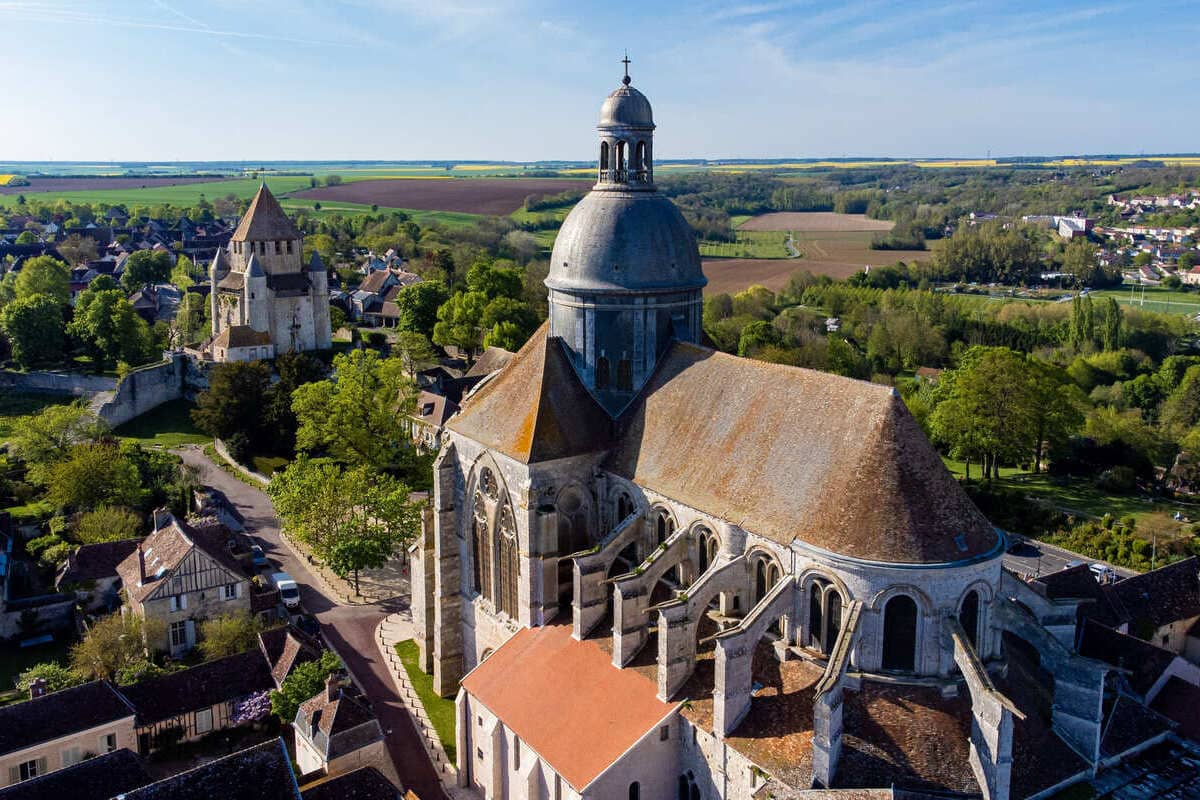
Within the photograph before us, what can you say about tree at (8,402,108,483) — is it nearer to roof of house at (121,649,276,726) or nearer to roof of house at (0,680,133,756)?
roof of house at (121,649,276,726)

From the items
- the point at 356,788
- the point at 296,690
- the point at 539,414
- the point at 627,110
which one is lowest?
the point at 296,690

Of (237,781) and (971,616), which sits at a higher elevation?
(971,616)

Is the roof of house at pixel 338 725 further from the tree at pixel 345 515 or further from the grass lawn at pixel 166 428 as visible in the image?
the grass lawn at pixel 166 428

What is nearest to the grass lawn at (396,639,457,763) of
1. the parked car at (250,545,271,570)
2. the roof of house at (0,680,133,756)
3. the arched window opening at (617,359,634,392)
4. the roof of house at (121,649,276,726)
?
the roof of house at (121,649,276,726)

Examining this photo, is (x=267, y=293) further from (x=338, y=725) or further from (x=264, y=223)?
(x=338, y=725)

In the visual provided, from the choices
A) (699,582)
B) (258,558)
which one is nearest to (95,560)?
(258,558)

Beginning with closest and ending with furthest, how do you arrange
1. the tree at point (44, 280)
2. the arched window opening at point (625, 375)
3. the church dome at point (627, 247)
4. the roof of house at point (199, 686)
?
1. the church dome at point (627, 247)
2. the roof of house at point (199, 686)
3. the arched window opening at point (625, 375)
4. the tree at point (44, 280)

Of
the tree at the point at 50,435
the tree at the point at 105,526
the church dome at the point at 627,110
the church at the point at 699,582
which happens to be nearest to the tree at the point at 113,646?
the tree at the point at 105,526

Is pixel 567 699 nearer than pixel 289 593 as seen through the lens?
Yes
